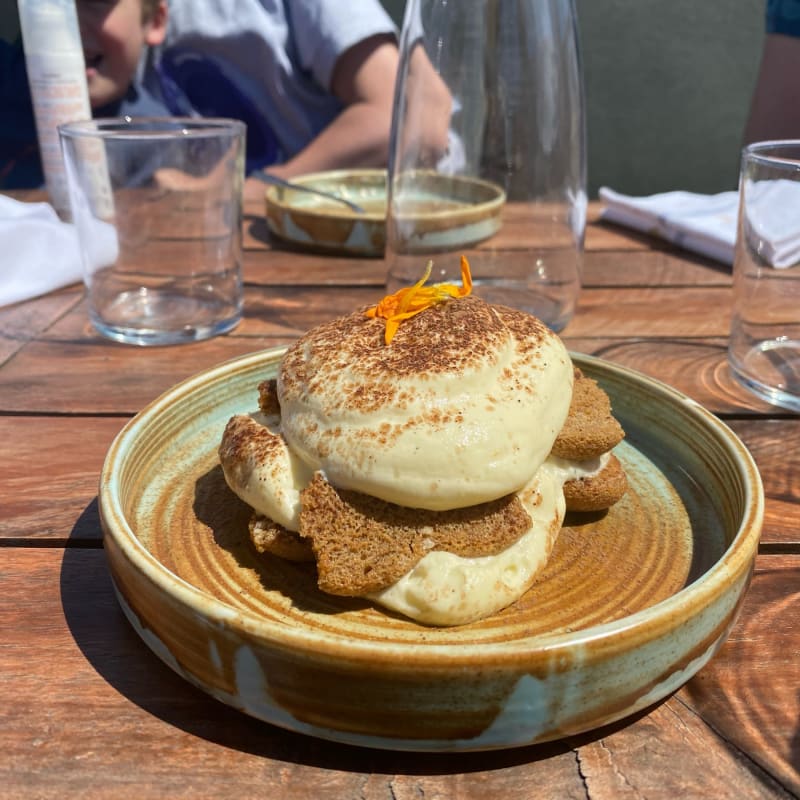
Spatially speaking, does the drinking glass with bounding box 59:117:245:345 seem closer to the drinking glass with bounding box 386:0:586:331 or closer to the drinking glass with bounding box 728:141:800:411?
the drinking glass with bounding box 386:0:586:331

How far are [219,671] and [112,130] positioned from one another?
1084 millimetres

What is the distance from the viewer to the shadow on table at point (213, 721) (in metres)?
0.49

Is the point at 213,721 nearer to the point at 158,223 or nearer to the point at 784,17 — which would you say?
the point at 158,223

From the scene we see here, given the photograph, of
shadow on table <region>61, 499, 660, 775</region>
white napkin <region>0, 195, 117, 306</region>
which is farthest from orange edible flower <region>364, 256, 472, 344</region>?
white napkin <region>0, 195, 117, 306</region>

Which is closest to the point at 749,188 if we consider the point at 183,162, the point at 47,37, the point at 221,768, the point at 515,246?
the point at 515,246

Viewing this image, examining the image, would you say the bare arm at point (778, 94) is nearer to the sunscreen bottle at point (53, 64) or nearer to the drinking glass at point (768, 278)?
the drinking glass at point (768, 278)

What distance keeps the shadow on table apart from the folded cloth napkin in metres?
0.92

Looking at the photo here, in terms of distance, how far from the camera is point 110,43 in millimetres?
2195

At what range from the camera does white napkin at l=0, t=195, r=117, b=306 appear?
4.49 ft

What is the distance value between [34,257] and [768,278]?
1.23 metres

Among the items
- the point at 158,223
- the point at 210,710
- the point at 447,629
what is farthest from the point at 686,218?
the point at 210,710

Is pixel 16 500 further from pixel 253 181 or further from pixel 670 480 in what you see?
pixel 253 181

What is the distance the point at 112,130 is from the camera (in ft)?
4.25

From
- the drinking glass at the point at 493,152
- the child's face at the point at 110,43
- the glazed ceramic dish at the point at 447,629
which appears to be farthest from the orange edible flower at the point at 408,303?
the child's face at the point at 110,43
